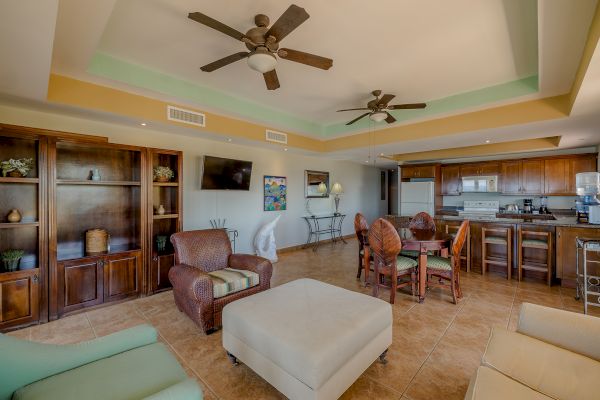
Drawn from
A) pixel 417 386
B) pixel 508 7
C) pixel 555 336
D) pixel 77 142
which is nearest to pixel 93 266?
pixel 77 142

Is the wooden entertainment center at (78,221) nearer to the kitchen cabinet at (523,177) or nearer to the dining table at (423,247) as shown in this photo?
the dining table at (423,247)

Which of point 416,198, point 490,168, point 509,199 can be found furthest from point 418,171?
point 509,199

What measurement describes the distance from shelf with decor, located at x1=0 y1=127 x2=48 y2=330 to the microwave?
25.3 ft

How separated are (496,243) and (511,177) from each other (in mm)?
2447

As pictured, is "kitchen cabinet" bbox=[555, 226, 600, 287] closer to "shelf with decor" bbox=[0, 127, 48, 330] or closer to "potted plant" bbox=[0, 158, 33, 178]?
"shelf with decor" bbox=[0, 127, 48, 330]

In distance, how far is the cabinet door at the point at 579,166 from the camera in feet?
16.4

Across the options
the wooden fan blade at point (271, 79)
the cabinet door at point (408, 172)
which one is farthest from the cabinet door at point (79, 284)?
the cabinet door at point (408, 172)

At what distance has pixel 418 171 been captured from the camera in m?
7.10

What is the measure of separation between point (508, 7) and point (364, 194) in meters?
6.97

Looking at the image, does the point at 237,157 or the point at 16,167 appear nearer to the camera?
the point at 16,167

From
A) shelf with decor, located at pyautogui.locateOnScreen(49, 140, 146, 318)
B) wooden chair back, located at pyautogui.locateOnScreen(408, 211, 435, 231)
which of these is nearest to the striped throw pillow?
shelf with decor, located at pyautogui.locateOnScreen(49, 140, 146, 318)

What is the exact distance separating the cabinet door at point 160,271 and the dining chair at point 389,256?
2.83 m

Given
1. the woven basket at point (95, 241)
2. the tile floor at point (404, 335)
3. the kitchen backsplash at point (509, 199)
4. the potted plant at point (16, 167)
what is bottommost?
the tile floor at point (404, 335)

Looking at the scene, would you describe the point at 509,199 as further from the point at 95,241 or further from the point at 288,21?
the point at 95,241
